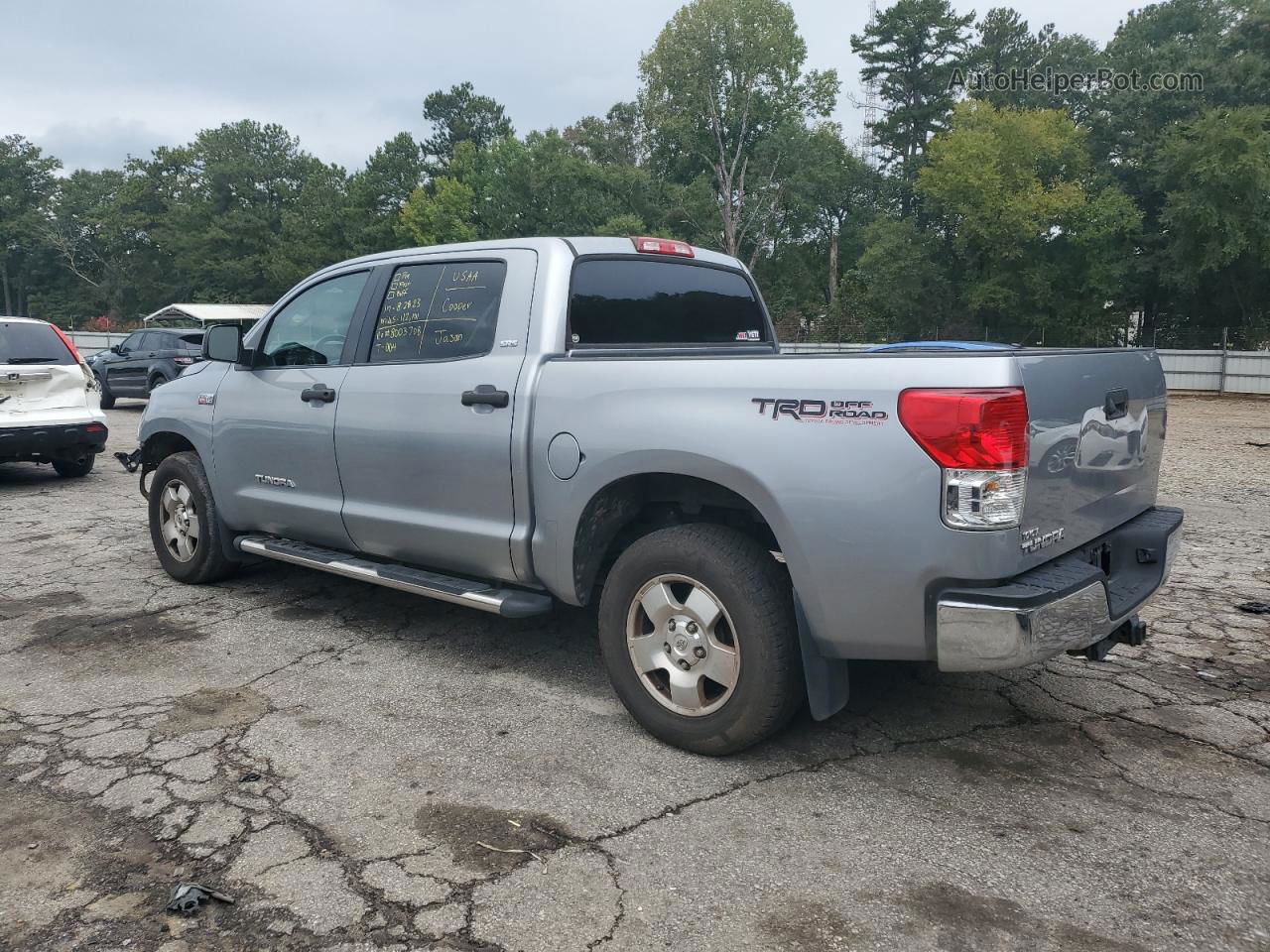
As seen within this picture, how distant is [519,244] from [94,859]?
278cm

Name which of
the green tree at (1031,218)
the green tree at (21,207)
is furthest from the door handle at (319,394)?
the green tree at (21,207)

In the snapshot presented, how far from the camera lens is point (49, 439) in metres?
9.42

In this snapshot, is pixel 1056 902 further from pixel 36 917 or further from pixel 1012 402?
pixel 36 917

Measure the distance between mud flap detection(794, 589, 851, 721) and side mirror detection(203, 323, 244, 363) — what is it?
352 centimetres

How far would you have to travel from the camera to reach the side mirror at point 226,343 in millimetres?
5242

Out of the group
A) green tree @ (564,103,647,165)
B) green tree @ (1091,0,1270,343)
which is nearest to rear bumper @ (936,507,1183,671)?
green tree @ (1091,0,1270,343)

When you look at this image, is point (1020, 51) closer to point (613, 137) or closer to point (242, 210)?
point (613, 137)

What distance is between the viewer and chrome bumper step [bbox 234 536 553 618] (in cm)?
400

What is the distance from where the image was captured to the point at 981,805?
3.21 m

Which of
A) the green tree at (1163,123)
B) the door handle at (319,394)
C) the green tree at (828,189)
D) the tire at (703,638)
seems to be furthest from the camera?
the green tree at (828,189)

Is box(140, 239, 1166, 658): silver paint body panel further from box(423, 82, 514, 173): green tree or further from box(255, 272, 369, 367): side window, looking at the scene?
box(423, 82, 514, 173): green tree

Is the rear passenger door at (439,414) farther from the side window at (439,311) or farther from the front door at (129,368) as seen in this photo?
the front door at (129,368)

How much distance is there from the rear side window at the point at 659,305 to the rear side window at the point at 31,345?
7601 millimetres

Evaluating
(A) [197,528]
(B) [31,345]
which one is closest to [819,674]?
(A) [197,528]
